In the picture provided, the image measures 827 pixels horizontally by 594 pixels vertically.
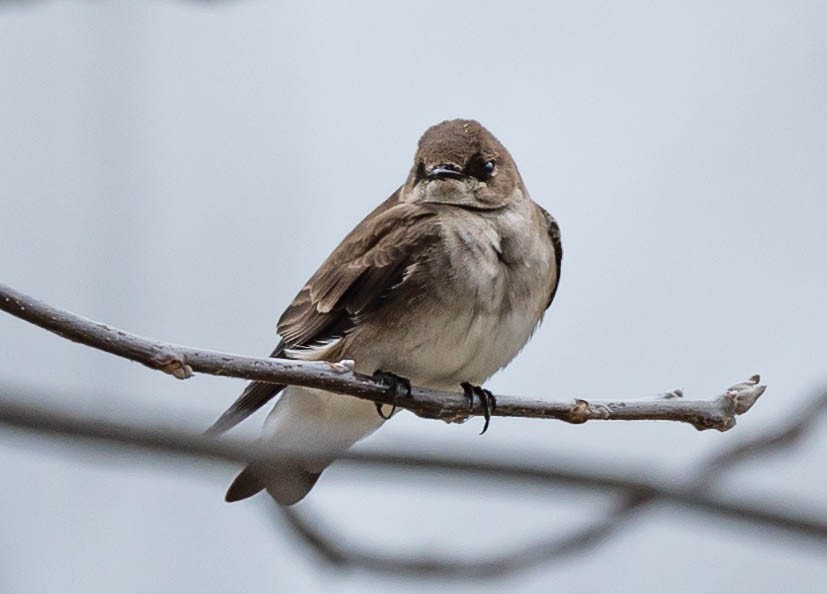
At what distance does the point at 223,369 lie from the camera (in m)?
1.73

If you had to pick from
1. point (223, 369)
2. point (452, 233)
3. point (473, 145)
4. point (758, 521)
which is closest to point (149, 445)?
point (758, 521)

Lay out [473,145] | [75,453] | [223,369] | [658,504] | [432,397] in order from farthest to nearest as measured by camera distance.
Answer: [473,145], [432,397], [223,369], [658,504], [75,453]

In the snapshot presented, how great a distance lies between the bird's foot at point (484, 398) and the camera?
8.69 feet

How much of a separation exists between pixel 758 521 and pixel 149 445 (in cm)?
59

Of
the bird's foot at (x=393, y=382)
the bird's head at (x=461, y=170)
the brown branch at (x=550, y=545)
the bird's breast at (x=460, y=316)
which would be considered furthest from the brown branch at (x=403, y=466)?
the bird's head at (x=461, y=170)

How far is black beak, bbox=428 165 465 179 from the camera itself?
370 cm

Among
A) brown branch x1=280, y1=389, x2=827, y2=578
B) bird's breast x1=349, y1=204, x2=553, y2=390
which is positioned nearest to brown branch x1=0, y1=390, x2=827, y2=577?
brown branch x1=280, y1=389, x2=827, y2=578

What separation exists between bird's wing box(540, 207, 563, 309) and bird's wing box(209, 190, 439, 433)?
493mm

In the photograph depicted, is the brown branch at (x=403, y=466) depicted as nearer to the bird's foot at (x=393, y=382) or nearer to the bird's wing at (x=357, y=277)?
the bird's foot at (x=393, y=382)

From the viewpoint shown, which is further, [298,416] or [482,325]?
[298,416]

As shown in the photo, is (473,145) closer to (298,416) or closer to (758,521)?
(298,416)

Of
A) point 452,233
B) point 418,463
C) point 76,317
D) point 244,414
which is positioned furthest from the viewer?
point 452,233

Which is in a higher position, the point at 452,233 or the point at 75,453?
the point at 452,233

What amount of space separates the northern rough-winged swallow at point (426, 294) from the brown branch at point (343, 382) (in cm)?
39
